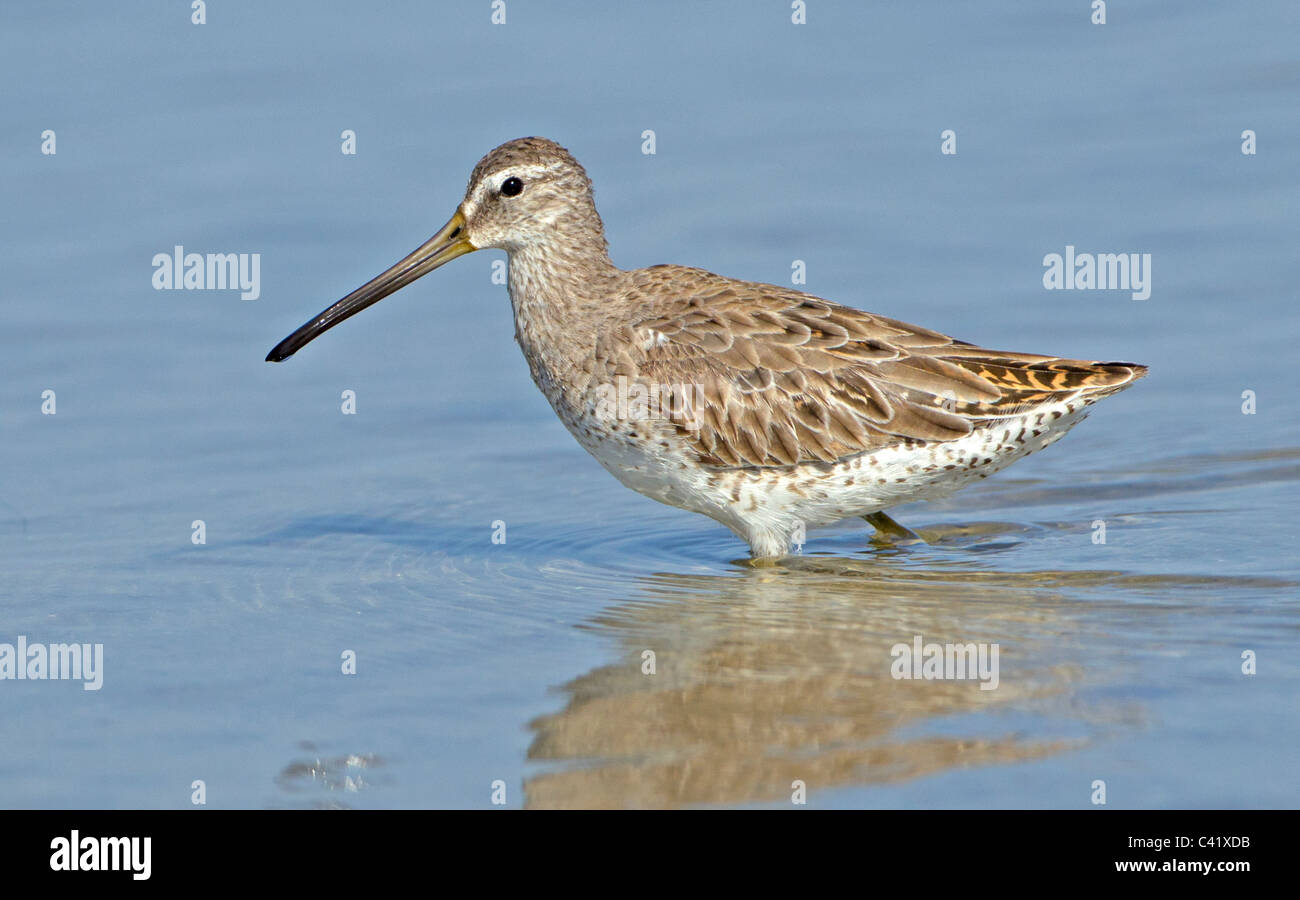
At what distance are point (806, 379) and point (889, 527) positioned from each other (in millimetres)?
962

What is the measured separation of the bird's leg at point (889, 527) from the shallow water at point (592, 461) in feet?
0.80

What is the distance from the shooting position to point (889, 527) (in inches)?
346

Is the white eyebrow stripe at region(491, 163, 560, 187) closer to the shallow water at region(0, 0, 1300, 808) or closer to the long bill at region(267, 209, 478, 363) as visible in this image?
the long bill at region(267, 209, 478, 363)

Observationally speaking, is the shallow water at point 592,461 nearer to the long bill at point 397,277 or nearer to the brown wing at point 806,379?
the brown wing at point 806,379

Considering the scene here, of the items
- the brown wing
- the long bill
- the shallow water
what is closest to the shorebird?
the brown wing

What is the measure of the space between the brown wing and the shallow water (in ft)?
2.08

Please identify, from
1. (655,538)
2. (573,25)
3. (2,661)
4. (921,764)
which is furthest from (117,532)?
(573,25)

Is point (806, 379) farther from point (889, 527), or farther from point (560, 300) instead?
point (560, 300)

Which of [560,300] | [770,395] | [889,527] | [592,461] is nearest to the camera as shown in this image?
[770,395]

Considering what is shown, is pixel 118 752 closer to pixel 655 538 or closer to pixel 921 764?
pixel 921 764

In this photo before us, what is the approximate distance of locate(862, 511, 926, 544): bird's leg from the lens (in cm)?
876

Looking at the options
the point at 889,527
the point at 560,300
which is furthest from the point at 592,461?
the point at 889,527

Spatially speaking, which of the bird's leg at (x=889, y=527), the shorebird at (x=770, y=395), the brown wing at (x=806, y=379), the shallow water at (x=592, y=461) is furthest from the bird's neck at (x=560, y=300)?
the bird's leg at (x=889, y=527)
